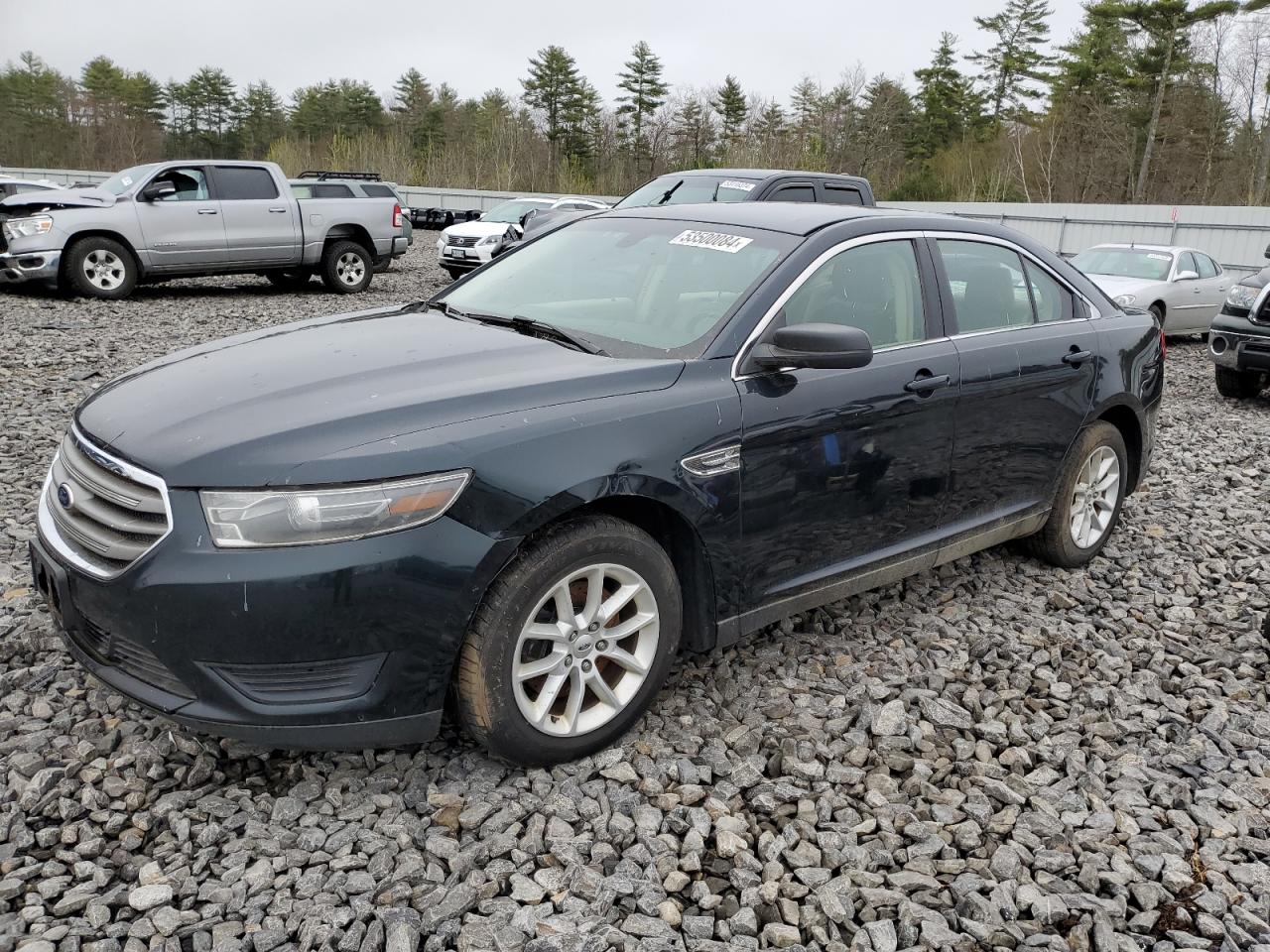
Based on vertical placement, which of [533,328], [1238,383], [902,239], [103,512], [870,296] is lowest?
[1238,383]

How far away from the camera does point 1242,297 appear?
32.0 feet

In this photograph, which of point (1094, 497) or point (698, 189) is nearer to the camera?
point (1094, 497)

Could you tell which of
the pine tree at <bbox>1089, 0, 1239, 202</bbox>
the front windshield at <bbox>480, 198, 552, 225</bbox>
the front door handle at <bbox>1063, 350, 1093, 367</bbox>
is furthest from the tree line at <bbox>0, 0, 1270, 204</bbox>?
the front door handle at <bbox>1063, 350, 1093, 367</bbox>

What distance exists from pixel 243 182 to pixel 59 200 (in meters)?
2.22

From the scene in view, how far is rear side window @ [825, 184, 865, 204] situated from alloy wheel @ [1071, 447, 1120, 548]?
6224 mm

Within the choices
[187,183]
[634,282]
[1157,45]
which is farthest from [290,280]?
[1157,45]

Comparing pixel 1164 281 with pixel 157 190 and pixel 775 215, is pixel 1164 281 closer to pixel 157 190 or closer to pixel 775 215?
pixel 775 215

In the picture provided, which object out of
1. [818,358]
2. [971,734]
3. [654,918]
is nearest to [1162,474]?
[971,734]

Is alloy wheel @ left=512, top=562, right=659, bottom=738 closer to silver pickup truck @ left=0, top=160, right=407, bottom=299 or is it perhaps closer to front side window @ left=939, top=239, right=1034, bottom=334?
front side window @ left=939, top=239, right=1034, bottom=334

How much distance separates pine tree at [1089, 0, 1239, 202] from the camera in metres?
45.4

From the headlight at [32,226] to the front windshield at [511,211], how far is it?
32.1ft

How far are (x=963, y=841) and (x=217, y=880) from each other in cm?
201

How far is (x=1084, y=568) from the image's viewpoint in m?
5.00

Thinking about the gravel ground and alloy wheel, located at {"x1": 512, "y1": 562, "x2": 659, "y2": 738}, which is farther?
alloy wheel, located at {"x1": 512, "y1": 562, "x2": 659, "y2": 738}
